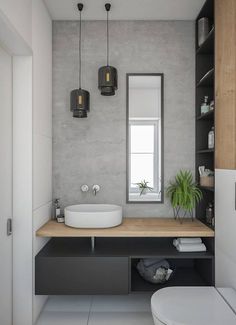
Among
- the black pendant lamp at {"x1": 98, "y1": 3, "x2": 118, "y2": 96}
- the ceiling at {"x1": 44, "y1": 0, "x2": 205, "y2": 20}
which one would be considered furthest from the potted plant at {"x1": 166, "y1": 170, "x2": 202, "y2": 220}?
the ceiling at {"x1": 44, "y1": 0, "x2": 205, "y2": 20}

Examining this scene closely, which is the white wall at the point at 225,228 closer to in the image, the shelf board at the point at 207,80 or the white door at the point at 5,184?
the shelf board at the point at 207,80

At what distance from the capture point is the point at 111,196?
2592mm

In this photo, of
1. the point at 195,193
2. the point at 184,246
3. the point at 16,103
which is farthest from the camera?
the point at 195,193

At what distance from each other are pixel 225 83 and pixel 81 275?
185 cm

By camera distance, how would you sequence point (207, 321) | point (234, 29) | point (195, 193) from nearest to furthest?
point (207, 321) → point (234, 29) → point (195, 193)

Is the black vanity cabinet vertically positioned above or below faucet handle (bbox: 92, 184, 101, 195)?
below

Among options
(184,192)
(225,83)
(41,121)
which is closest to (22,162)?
(41,121)

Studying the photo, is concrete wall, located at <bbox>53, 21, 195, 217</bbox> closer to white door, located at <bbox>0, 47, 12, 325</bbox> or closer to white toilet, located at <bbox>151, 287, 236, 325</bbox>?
white door, located at <bbox>0, 47, 12, 325</bbox>

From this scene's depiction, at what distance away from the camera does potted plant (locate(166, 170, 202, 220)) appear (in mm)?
2303

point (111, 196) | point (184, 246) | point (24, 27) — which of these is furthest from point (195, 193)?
point (24, 27)

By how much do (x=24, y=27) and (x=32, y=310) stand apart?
2.14 metres

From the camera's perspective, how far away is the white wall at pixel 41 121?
208 cm

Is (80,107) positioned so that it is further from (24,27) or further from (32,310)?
(32,310)

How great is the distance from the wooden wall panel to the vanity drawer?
3.79 ft
